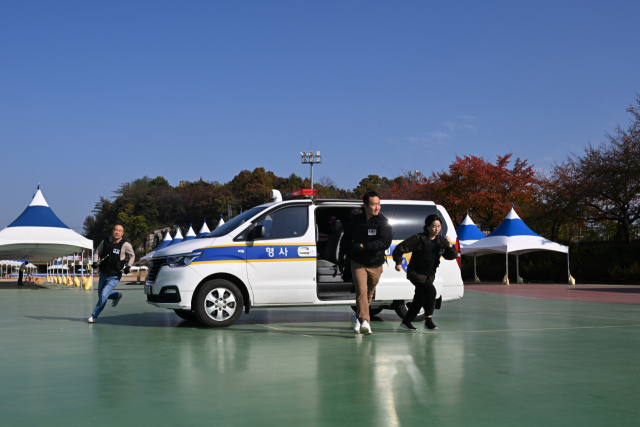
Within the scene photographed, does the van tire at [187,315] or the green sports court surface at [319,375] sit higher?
the van tire at [187,315]

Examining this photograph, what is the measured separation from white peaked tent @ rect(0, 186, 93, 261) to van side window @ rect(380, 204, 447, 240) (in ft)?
66.0

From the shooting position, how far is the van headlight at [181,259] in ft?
29.5

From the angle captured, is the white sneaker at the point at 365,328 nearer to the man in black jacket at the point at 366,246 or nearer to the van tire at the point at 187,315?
the man in black jacket at the point at 366,246

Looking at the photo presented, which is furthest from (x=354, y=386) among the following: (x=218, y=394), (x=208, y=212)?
(x=208, y=212)

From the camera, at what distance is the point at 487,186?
41.7m

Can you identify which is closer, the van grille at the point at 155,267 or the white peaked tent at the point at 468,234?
the van grille at the point at 155,267

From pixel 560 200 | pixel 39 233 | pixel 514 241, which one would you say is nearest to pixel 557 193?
pixel 560 200

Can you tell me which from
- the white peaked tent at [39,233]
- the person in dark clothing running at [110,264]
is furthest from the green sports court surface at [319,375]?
the white peaked tent at [39,233]

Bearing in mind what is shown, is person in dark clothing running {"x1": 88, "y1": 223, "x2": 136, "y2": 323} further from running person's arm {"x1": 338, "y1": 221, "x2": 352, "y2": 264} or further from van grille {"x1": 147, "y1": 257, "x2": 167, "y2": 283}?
running person's arm {"x1": 338, "y1": 221, "x2": 352, "y2": 264}

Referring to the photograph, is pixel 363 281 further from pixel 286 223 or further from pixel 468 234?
pixel 468 234

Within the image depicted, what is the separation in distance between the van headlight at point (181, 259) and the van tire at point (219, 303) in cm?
42

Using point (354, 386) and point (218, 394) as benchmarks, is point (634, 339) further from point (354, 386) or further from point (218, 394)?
point (218, 394)

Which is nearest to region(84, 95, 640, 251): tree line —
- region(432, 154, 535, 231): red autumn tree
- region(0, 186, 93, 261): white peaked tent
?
region(432, 154, 535, 231): red autumn tree

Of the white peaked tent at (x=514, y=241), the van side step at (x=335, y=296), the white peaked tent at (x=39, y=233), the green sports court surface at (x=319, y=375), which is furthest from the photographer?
the white peaked tent at (x=514, y=241)
